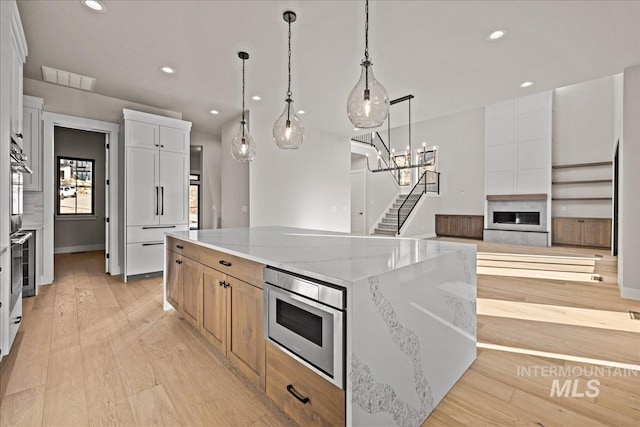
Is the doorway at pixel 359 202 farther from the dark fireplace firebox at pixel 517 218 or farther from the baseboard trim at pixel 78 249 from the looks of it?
the baseboard trim at pixel 78 249

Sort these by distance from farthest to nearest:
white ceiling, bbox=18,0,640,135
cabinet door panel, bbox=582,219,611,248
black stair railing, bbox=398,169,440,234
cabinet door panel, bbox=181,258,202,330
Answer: black stair railing, bbox=398,169,440,234, cabinet door panel, bbox=582,219,611,248, white ceiling, bbox=18,0,640,135, cabinet door panel, bbox=181,258,202,330

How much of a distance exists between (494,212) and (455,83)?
6411 mm

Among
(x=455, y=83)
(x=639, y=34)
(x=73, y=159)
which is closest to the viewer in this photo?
(x=639, y=34)

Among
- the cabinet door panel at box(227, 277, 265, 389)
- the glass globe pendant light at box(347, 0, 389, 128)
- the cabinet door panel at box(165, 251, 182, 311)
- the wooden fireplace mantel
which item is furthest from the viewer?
the wooden fireplace mantel

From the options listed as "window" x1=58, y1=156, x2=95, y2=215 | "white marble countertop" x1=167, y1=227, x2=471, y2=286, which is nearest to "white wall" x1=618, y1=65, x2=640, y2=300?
"white marble countertop" x1=167, y1=227, x2=471, y2=286

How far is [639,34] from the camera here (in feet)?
9.46

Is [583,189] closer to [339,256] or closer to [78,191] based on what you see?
[339,256]

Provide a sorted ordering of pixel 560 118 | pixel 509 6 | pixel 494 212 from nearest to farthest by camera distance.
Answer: pixel 509 6 → pixel 560 118 → pixel 494 212

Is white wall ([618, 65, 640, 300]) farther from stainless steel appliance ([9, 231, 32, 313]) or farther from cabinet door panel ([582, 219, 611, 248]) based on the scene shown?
stainless steel appliance ([9, 231, 32, 313])

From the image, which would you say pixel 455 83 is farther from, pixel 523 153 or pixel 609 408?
pixel 523 153

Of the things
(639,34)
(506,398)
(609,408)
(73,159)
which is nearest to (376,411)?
(506,398)

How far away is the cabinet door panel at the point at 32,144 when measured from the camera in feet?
12.3

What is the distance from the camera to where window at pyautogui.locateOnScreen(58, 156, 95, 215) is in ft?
23.1

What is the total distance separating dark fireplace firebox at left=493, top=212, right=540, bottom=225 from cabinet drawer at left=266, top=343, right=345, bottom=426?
932cm
